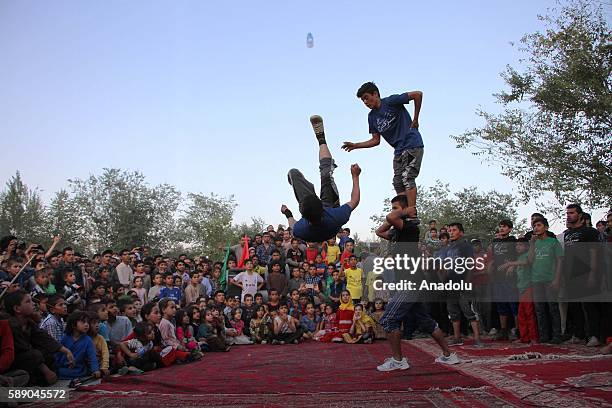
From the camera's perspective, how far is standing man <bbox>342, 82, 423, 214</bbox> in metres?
6.17

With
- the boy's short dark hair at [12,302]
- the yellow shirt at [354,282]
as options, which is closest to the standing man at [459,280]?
the yellow shirt at [354,282]

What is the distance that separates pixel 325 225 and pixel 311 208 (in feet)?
1.06

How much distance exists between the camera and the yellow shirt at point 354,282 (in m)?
12.5

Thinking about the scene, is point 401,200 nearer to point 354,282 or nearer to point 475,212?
point 354,282

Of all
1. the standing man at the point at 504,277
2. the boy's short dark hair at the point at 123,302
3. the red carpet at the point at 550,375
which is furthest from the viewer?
the standing man at the point at 504,277

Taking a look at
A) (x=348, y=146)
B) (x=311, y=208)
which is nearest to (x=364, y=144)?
(x=348, y=146)

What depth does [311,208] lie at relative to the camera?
17.1ft

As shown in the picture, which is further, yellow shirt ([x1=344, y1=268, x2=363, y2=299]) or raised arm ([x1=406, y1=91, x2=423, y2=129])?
yellow shirt ([x1=344, y1=268, x2=363, y2=299])

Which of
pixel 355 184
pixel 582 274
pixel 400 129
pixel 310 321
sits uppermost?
pixel 400 129

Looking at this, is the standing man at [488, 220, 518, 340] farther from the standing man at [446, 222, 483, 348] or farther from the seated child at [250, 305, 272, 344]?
the seated child at [250, 305, 272, 344]

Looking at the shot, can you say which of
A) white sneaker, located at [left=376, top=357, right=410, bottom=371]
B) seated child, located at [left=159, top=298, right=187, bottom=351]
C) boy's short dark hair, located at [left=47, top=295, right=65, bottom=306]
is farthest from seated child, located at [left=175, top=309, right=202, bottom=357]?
white sneaker, located at [left=376, top=357, right=410, bottom=371]

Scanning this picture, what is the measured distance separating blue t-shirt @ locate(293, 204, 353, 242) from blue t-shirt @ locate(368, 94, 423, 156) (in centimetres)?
114

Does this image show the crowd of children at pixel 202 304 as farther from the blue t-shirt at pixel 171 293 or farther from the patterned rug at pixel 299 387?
the patterned rug at pixel 299 387

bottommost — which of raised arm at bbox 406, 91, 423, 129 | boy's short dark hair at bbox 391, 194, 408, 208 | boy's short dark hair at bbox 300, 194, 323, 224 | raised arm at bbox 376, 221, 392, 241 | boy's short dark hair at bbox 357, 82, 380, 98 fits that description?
raised arm at bbox 376, 221, 392, 241
